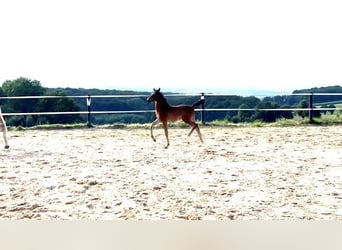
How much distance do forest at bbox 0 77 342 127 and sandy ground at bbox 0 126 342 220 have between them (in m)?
0.23

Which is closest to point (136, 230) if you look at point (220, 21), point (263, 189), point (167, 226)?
point (167, 226)

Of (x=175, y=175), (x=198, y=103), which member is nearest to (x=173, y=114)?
(x=198, y=103)

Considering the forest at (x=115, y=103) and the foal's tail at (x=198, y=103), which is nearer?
the forest at (x=115, y=103)

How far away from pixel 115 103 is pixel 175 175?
A: 44 centimetres

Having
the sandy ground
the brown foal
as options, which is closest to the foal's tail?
the brown foal

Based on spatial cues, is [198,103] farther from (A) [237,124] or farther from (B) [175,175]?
(B) [175,175]

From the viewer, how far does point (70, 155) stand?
2.41 m

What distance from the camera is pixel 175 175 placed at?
83.7 inches

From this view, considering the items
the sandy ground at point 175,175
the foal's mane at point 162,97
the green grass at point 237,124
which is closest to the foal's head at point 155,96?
the foal's mane at point 162,97

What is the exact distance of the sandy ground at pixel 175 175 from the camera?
1852 millimetres

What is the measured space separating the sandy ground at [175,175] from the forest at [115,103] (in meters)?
0.23

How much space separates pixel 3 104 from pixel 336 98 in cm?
152

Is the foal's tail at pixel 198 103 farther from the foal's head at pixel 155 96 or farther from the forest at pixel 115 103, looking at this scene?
the foal's head at pixel 155 96

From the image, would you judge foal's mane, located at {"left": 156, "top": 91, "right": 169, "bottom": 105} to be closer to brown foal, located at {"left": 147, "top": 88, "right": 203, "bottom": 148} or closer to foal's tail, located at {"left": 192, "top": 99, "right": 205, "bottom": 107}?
brown foal, located at {"left": 147, "top": 88, "right": 203, "bottom": 148}
